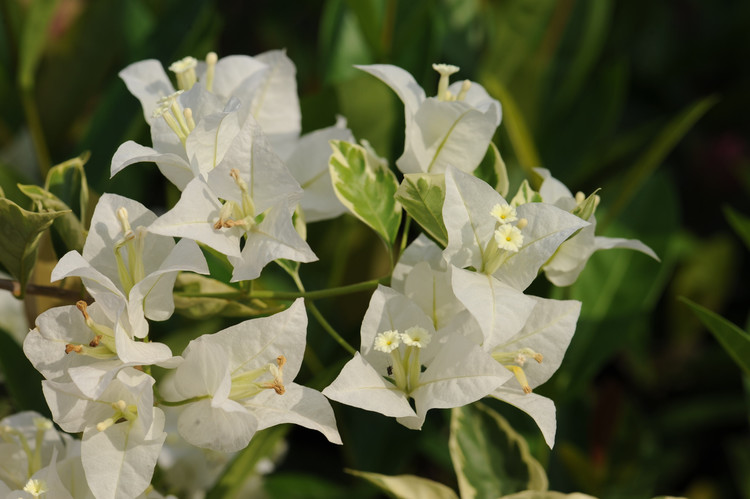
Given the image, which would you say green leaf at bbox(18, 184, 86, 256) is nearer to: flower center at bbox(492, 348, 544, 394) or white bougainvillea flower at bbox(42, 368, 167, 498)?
white bougainvillea flower at bbox(42, 368, 167, 498)

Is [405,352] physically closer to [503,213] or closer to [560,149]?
[503,213]

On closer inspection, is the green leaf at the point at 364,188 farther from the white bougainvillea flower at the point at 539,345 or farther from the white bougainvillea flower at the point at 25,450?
the white bougainvillea flower at the point at 25,450

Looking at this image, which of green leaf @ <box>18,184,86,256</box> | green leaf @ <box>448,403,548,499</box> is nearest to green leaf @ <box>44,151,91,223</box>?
green leaf @ <box>18,184,86,256</box>

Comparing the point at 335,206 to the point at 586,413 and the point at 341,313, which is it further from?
the point at 586,413

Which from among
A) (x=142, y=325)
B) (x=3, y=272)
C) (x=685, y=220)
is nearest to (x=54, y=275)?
(x=142, y=325)

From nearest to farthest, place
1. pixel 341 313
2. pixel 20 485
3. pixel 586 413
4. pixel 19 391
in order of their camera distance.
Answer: pixel 20 485, pixel 19 391, pixel 341 313, pixel 586 413

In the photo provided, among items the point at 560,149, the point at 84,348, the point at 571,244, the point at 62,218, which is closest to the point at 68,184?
the point at 62,218
